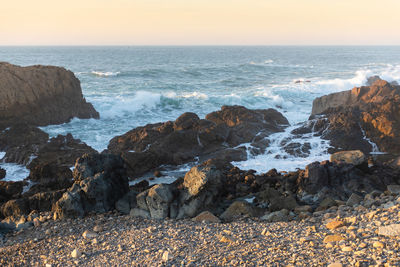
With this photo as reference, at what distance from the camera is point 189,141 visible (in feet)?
53.1

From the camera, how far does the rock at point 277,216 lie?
8.58 metres

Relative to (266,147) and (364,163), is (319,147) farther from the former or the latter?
(364,163)

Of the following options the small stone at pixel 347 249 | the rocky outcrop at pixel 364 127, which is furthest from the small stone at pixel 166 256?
the rocky outcrop at pixel 364 127

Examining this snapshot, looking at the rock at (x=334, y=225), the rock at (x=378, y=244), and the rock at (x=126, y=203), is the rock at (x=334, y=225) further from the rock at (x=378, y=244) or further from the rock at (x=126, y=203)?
the rock at (x=126, y=203)

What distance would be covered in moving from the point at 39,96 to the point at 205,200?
1607cm

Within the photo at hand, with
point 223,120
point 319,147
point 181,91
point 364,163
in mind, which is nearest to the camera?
point 364,163

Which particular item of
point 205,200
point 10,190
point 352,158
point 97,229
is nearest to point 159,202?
point 205,200

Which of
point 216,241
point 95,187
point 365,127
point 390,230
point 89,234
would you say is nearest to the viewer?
point 390,230

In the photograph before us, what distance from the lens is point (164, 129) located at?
17109 mm

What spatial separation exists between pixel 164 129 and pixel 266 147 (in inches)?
186

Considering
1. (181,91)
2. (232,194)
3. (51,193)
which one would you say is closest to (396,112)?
(232,194)

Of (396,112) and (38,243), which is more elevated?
(396,112)

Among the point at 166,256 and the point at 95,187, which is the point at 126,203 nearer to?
Result: the point at 95,187

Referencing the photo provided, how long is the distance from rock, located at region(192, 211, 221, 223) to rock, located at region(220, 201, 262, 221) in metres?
0.32
